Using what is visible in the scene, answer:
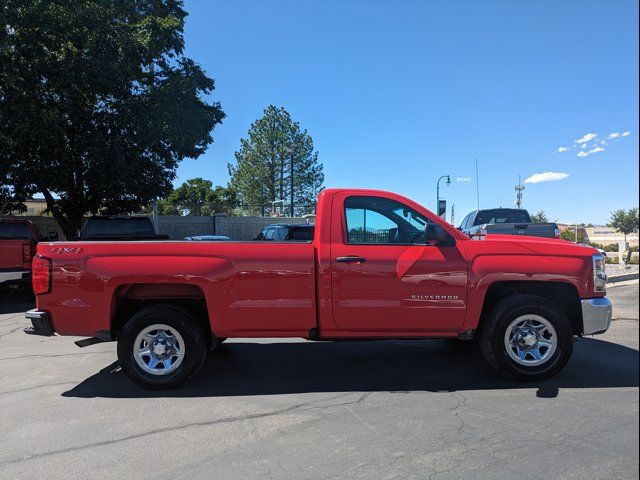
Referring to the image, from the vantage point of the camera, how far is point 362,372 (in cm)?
508

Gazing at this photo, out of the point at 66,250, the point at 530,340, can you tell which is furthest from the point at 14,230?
the point at 530,340

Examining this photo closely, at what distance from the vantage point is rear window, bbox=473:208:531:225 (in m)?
13.7

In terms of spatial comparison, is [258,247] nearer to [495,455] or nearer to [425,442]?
[425,442]

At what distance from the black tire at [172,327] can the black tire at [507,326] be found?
3.00 m

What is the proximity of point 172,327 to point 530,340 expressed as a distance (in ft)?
12.1

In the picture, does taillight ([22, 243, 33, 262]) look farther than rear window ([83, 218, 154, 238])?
No

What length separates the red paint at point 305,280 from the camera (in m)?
4.53

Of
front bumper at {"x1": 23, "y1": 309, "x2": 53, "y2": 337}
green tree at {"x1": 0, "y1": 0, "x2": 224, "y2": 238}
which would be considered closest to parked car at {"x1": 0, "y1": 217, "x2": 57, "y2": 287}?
green tree at {"x1": 0, "y1": 0, "x2": 224, "y2": 238}

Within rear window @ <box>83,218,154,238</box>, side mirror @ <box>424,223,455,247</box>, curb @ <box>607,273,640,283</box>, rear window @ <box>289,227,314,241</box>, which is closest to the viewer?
side mirror @ <box>424,223,455,247</box>

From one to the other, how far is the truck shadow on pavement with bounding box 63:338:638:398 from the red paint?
1.77 feet

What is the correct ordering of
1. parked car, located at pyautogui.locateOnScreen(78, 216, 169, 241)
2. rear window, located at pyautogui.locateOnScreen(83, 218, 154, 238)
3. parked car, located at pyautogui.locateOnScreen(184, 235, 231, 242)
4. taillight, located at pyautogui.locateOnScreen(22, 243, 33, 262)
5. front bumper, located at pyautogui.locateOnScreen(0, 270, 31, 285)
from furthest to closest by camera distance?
rear window, located at pyautogui.locateOnScreen(83, 218, 154, 238)
parked car, located at pyautogui.locateOnScreen(78, 216, 169, 241)
taillight, located at pyautogui.locateOnScreen(22, 243, 33, 262)
front bumper, located at pyautogui.locateOnScreen(0, 270, 31, 285)
parked car, located at pyautogui.locateOnScreen(184, 235, 231, 242)

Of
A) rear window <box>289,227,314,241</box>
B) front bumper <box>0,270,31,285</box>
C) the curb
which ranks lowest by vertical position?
the curb

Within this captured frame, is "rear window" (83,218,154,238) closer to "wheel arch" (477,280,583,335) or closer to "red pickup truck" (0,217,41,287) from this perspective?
"red pickup truck" (0,217,41,287)

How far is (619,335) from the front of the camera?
22.1ft
